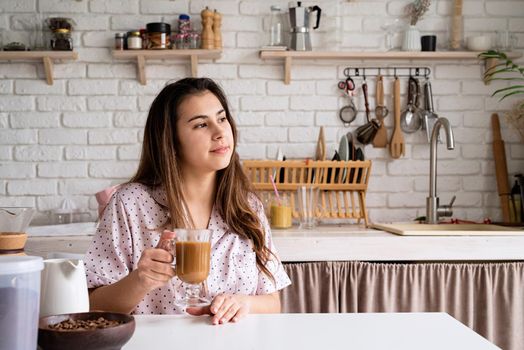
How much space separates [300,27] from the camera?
10.8 ft

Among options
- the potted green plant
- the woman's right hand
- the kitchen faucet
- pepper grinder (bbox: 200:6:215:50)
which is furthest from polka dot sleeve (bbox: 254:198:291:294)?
the potted green plant

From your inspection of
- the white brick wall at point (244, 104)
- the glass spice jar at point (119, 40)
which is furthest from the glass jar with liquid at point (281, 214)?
the glass spice jar at point (119, 40)

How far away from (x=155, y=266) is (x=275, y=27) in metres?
2.12

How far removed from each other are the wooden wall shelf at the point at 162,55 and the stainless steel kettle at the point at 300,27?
0.40 meters

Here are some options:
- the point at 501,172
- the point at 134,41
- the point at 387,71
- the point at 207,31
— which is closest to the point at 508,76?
the point at 501,172

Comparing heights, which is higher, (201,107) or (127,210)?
(201,107)

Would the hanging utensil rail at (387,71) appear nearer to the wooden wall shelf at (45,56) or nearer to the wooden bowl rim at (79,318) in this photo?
the wooden wall shelf at (45,56)

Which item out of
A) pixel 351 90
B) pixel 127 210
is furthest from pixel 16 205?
pixel 351 90

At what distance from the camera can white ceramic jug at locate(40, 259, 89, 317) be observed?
4.16 feet

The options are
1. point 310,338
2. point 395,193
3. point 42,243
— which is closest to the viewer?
point 310,338

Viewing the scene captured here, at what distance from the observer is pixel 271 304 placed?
6.38ft

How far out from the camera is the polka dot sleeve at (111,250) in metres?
1.82

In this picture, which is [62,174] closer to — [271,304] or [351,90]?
[351,90]

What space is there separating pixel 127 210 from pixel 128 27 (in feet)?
5.66
